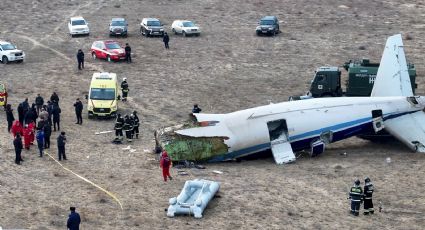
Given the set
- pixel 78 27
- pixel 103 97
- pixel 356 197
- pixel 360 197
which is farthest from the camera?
pixel 78 27

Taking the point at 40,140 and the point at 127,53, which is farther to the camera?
the point at 127,53

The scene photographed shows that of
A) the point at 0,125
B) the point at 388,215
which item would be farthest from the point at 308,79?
the point at 388,215

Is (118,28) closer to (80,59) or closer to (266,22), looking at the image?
(80,59)

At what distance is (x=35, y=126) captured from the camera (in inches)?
1750

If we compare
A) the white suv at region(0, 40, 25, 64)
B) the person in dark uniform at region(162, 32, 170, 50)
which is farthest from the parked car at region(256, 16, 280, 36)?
the white suv at region(0, 40, 25, 64)

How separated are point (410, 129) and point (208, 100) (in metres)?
15.6

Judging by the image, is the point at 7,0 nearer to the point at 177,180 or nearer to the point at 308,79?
the point at 308,79

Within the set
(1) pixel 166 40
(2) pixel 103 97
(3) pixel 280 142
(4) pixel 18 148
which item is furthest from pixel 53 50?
(3) pixel 280 142

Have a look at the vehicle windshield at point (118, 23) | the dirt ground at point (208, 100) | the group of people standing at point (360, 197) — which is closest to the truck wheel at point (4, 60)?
the dirt ground at point (208, 100)

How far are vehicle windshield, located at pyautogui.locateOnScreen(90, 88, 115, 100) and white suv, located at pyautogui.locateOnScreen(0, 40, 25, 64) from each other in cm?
1431

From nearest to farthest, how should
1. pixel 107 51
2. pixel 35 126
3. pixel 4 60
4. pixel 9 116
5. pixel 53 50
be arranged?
1. pixel 35 126
2. pixel 9 116
3. pixel 4 60
4. pixel 107 51
5. pixel 53 50

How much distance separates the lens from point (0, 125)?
151ft

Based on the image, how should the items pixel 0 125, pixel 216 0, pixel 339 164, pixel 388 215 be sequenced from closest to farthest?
pixel 388 215 < pixel 339 164 < pixel 0 125 < pixel 216 0

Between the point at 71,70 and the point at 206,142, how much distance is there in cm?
2228
